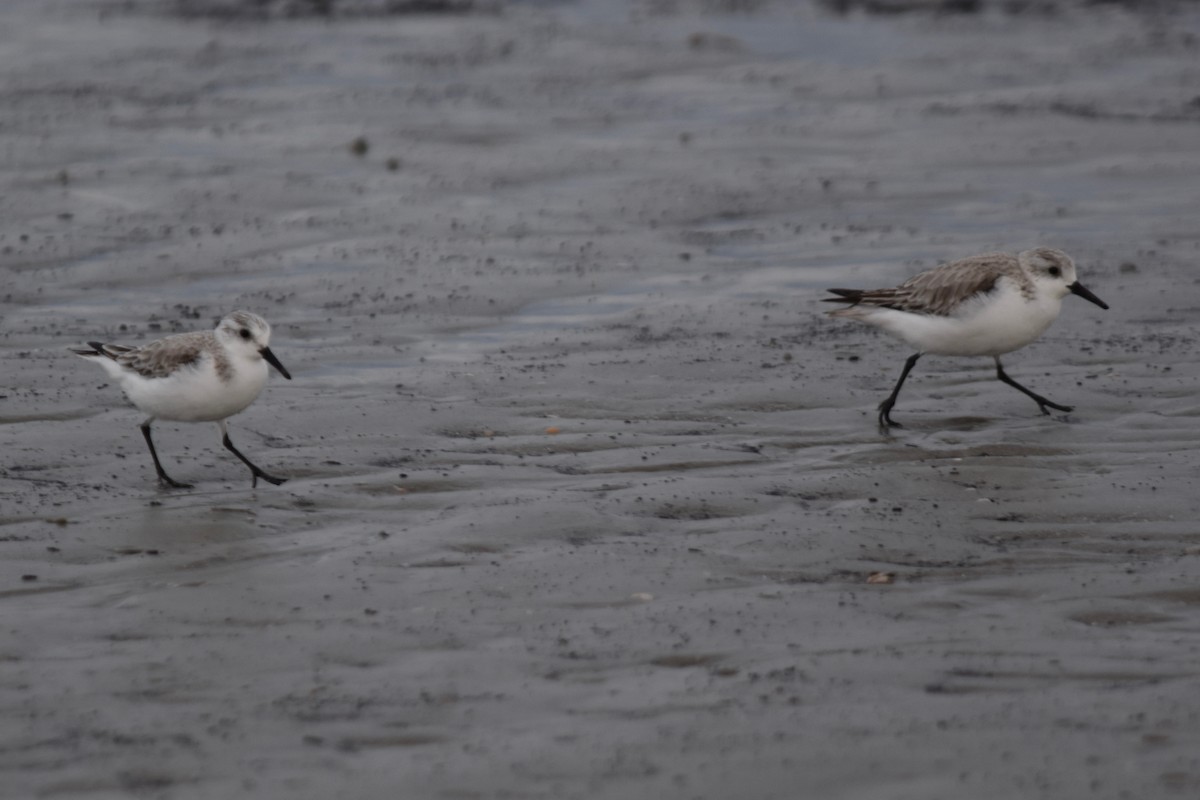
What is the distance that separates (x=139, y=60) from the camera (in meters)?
20.5

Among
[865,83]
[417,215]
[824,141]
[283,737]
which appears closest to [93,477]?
[283,737]

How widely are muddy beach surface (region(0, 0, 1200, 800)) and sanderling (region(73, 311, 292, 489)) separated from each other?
341 mm

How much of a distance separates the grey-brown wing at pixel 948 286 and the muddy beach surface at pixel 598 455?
1.78 feet

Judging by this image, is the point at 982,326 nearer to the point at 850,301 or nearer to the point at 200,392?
the point at 850,301

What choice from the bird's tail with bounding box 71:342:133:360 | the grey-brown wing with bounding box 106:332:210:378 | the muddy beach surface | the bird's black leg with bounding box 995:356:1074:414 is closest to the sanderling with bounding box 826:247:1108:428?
the bird's black leg with bounding box 995:356:1074:414

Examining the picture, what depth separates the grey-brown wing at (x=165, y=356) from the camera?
26.9 ft

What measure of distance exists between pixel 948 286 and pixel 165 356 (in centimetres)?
434

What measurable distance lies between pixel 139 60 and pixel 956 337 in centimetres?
1403

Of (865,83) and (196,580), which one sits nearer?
(196,580)

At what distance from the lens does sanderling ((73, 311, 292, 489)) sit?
8117mm

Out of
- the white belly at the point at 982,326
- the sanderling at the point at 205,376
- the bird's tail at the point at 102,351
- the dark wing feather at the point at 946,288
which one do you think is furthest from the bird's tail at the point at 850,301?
the bird's tail at the point at 102,351

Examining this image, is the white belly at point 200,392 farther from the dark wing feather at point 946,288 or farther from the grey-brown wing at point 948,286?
the grey-brown wing at point 948,286

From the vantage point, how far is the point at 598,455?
852 cm

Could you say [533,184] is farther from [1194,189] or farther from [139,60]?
[139,60]
